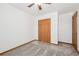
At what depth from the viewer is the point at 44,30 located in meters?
4.41

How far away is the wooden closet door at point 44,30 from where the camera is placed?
4145mm

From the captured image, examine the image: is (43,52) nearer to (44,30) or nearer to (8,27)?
(8,27)

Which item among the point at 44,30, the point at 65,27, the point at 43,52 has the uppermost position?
the point at 65,27

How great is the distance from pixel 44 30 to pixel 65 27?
55.0 inches

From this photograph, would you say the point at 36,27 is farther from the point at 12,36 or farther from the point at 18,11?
the point at 12,36

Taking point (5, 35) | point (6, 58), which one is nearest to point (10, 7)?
point (5, 35)

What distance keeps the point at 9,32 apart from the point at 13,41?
0.48 m

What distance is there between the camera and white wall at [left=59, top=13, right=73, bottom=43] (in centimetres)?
388

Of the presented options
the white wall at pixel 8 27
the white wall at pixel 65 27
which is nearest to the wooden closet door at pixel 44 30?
the white wall at pixel 65 27

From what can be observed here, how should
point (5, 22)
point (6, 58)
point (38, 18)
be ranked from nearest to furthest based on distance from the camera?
point (6, 58), point (5, 22), point (38, 18)

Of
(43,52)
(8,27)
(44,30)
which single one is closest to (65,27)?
(44,30)

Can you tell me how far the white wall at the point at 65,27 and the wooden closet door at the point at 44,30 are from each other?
0.86 meters

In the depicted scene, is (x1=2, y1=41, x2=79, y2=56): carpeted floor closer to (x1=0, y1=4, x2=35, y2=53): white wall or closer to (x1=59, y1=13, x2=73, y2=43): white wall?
(x1=0, y1=4, x2=35, y2=53): white wall

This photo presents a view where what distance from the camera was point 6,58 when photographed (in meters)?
0.55
